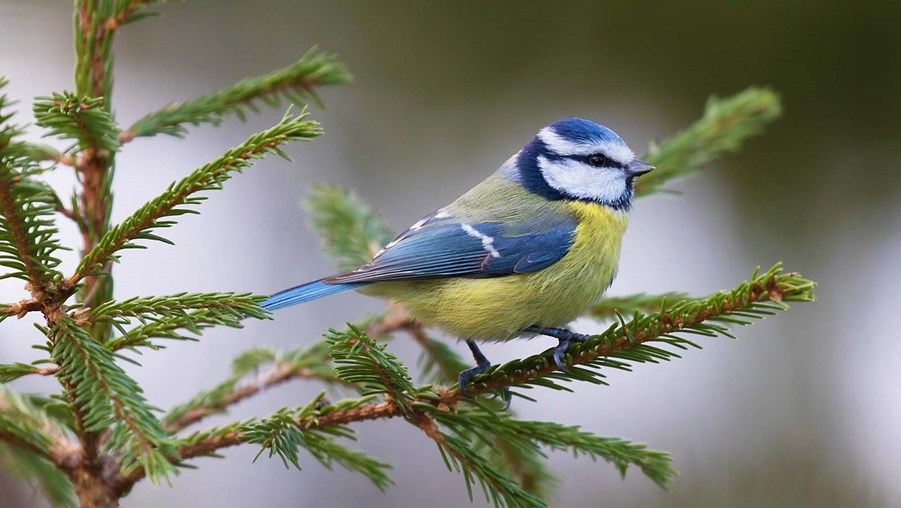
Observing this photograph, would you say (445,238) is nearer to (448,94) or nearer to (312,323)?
(312,323)

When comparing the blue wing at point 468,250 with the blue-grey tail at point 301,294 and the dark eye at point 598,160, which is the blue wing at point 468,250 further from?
the dark eye at point 598,160

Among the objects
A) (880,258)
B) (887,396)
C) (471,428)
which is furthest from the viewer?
(880,258)

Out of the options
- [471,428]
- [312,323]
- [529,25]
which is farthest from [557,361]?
[529,25]

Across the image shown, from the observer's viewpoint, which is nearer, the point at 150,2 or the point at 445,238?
the point at 150,2

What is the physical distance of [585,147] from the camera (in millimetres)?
1630

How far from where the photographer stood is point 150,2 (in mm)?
1097

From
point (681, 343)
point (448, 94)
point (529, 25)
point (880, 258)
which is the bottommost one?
point (681, 343)

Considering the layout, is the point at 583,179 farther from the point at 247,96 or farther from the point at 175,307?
the point at 175,307

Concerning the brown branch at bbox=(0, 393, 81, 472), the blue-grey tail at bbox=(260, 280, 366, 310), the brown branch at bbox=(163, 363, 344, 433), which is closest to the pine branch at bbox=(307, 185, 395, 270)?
the blue-grey tail at bbox=(260, 280, 366, 310)

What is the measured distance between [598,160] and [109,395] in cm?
112

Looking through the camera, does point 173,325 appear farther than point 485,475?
No

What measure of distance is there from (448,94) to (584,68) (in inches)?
21.8

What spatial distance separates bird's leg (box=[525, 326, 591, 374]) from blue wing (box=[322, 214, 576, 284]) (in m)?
0.11

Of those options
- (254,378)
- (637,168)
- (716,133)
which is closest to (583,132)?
(637,168)
